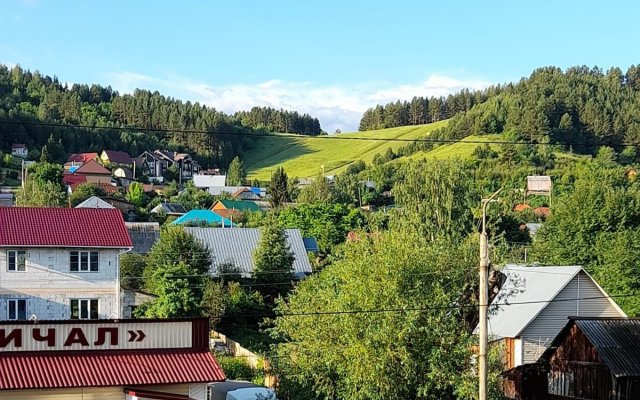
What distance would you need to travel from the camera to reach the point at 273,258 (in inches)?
2126

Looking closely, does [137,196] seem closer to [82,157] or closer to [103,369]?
[82,157]

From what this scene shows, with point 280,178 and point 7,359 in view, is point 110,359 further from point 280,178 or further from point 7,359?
point 280,178

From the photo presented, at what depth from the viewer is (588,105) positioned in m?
176

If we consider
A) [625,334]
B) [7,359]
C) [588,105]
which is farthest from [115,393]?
[588,105]

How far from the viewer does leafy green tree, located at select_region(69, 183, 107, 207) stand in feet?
334

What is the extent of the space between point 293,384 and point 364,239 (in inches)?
220

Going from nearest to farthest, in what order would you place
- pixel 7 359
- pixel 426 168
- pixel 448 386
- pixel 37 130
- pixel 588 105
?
pixel 7 359 < pixel 448 386 < pixel 426 168 < pixel 37 130 < pixel 588 105

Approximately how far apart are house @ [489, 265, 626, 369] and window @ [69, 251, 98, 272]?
18.6m

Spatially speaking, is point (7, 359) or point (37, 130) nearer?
point (7, 359)

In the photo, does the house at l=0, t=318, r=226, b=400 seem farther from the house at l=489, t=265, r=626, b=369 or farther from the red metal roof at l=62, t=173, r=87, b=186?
the red metal roof at l=62, t=173, r=87, b=186

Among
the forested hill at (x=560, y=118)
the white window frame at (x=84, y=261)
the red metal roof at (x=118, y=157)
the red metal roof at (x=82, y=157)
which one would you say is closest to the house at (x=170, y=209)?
the red metal roof at (x=82, y=157)

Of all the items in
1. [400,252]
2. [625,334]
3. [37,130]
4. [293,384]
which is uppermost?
[37,130]

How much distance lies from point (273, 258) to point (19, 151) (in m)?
102

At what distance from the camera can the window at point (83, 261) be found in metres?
38.9
